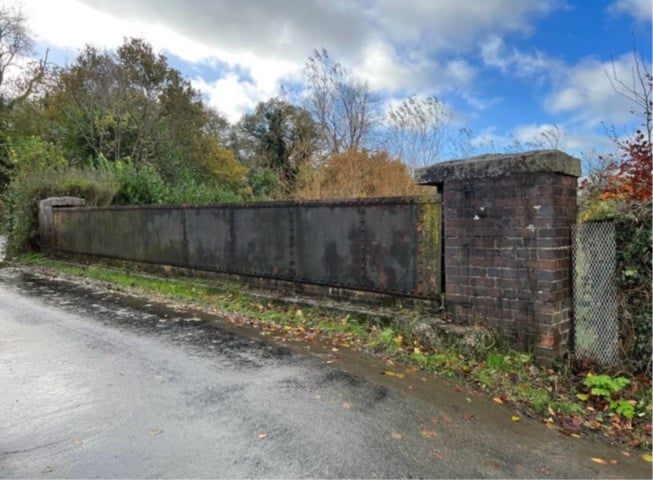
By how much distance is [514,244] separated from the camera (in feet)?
12.4

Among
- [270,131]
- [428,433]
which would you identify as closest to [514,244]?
[428,433]

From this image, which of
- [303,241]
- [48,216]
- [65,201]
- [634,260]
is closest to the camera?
[634,260]

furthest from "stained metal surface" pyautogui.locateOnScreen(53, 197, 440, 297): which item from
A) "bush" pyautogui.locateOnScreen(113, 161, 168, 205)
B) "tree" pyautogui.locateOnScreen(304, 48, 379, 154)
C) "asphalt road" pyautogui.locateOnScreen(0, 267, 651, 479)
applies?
"tree" pyautogui.locateOnScreen(304, 48, 379, 154)

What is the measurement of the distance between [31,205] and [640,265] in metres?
14.1

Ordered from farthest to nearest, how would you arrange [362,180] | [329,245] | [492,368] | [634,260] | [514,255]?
[362,180]
[329,245]
[514,255]
[492,368]
[634,260]

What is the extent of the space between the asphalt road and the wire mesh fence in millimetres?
1207

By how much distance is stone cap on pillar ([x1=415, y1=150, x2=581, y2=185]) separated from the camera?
11.8 ft

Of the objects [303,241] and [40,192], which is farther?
[40,192]

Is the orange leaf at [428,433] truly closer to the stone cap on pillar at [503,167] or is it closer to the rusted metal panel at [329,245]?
the stone cap on pillar at [503,167]

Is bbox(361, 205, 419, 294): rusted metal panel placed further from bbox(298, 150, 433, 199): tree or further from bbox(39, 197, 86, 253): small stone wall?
bbox(39, 197, 86, 253): small stone wall

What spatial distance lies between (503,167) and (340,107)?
1250 cm

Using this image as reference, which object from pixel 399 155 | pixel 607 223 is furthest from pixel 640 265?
pixel 399 155

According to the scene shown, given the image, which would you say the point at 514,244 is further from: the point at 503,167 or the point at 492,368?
the point at 492,368

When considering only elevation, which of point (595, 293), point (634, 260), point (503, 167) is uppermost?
point (503, 167)
